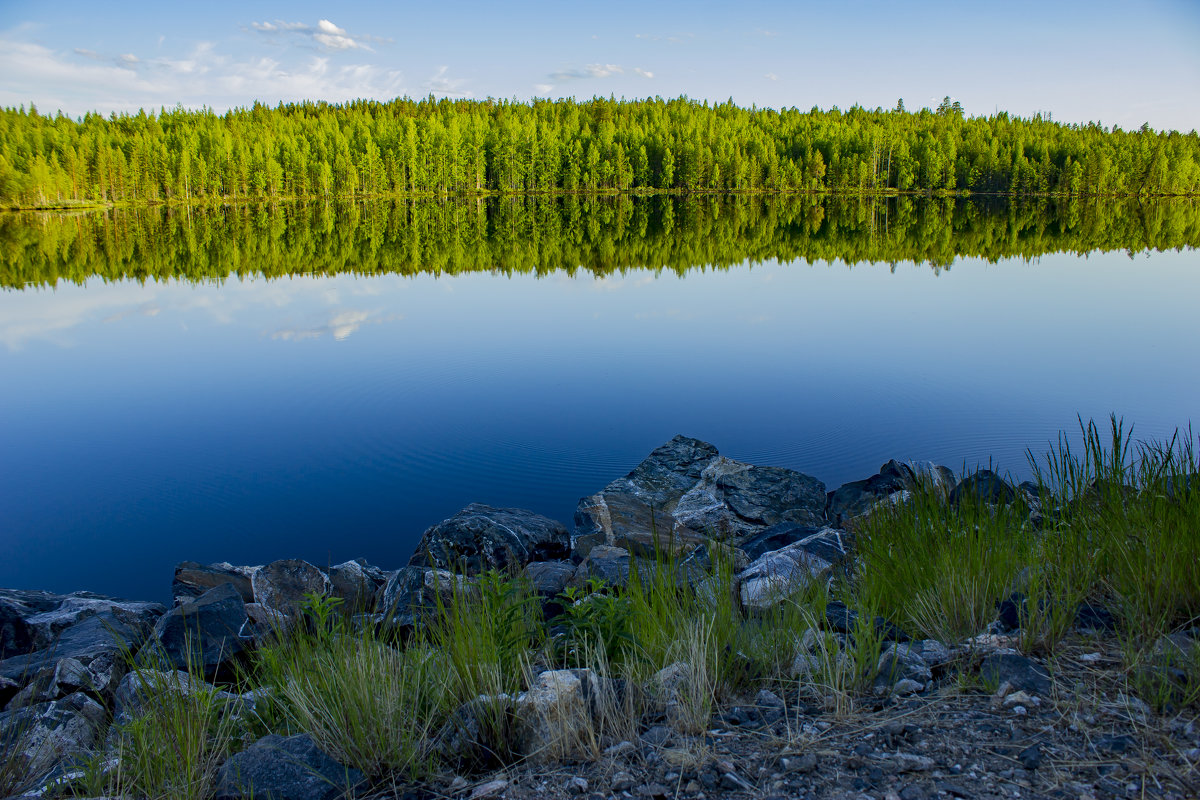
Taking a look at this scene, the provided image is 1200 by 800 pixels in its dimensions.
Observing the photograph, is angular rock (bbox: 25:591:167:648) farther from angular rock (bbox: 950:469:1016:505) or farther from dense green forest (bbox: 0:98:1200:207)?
dense green forest (bbox: 0:98:1200:207)

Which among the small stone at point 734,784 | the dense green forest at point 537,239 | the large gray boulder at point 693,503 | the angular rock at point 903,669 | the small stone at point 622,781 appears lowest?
the large gray boulder at point 693,503

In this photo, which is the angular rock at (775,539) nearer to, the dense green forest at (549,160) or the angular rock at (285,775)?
the angular rock at (285,775)

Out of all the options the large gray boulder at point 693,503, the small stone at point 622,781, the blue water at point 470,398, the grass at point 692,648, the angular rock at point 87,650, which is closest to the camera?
the small stone at point 622,781

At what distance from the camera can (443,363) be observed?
16.8 meters

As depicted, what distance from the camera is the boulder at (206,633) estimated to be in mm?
4699

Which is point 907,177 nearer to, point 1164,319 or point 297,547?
point 1164,319

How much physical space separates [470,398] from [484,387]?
786 millimetres

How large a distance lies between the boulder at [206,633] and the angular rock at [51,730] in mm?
534

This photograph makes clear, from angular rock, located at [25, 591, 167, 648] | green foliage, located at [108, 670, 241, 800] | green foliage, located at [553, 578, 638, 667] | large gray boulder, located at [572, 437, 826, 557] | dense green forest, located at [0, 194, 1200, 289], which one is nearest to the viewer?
green foliage, located at [108, 670, 241, 800]

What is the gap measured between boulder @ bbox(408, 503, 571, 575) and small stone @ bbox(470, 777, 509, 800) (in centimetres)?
356

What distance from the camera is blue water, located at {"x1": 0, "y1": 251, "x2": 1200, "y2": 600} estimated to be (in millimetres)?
9062

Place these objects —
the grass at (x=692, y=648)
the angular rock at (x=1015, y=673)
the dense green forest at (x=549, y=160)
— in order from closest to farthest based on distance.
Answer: the grass at (x=692, y=648) < the angular rock at (x=1015, y=673) < the dense green forest at (x=549, y=160)

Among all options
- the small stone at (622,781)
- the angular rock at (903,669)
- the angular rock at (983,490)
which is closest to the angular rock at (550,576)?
the angular rock at (903,669)

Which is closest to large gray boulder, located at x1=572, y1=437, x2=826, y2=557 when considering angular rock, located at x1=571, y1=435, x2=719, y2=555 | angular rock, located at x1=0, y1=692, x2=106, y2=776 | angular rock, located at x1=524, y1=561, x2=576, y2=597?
angular rock, located at x1=571, y1=435, x2=719, y2=555
